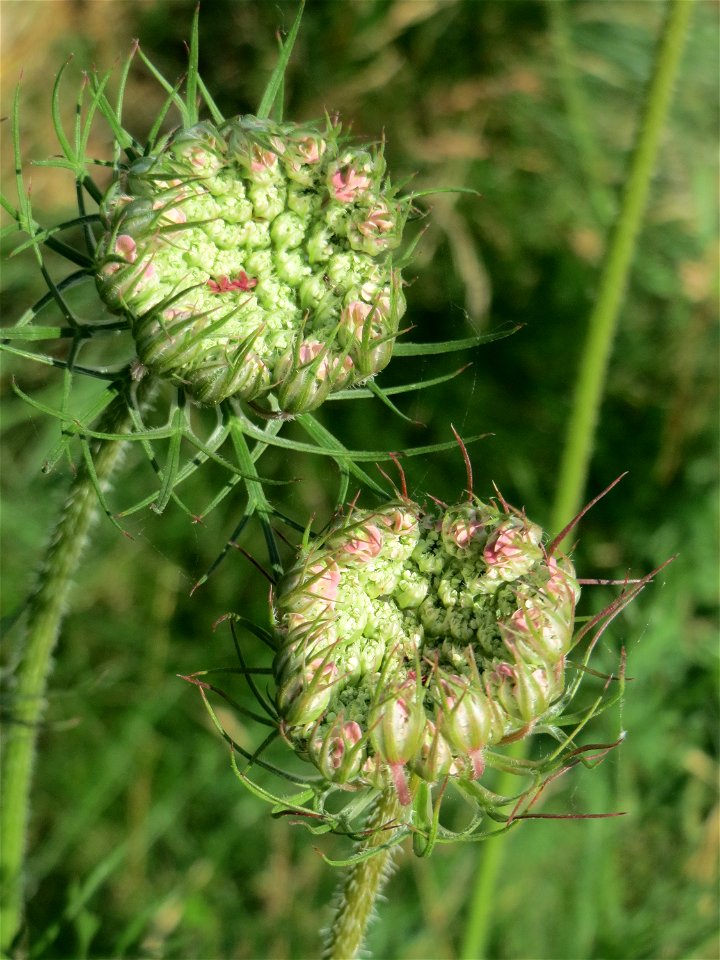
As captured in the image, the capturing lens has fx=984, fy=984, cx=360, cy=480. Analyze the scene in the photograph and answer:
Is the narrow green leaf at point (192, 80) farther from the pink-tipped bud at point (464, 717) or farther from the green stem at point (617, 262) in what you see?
the green stem at point (617, 262)

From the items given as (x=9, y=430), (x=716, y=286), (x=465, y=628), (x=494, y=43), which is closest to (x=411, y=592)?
(x=465, y=628)

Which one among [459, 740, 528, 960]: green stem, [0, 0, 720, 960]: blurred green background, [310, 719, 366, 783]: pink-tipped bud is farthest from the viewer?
[0, 0, 720, 960]: blurred green background

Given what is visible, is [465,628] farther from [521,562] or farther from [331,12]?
[331,12]

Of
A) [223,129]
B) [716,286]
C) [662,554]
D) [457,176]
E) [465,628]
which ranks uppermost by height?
[223,129]

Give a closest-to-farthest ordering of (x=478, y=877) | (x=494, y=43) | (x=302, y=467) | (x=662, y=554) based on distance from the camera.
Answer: (x=478, y=877)
(x=662, y=554)
(x=302, y=467)
(x=494, y=43)

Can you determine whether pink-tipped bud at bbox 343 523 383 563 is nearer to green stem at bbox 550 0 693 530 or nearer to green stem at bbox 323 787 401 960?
green stem at bbox 323 787 401 960

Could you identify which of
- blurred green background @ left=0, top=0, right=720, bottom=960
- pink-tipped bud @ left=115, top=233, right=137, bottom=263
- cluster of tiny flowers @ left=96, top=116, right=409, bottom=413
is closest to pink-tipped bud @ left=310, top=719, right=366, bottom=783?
cluster of tiny flowers @ left=96, top=116, right=409, bottom=413
